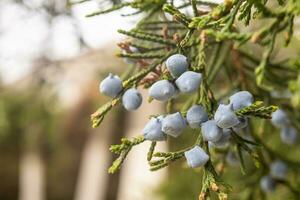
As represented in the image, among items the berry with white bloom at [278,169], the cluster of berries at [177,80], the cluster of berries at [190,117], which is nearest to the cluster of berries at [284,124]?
the berry with white bloom at [278,169]

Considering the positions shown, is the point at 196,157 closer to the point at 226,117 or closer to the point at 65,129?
the point at 226,117

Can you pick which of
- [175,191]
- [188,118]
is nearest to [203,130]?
[188,118]

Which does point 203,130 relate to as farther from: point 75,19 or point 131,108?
point 75,19

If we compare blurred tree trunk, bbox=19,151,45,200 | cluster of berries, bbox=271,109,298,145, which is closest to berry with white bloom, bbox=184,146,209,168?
cluster of berries, bbox=271,109,298,145

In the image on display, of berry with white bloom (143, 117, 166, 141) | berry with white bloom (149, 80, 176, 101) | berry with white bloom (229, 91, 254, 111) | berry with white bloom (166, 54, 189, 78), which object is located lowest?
berry with white bloom (143, 117, 166, 141)

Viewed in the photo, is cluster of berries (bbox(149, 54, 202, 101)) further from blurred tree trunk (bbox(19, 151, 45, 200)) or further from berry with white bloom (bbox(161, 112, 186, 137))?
blurred tree trunk (bbox(19, 151, 45, 200))

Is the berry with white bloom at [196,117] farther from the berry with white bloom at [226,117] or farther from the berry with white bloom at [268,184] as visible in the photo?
the berry with white bloom at [268,184]
